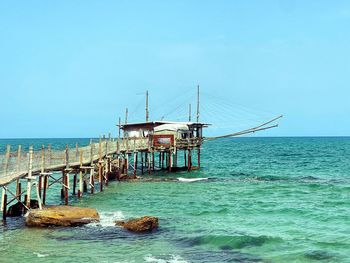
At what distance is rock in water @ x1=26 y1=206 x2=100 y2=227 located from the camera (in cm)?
2172

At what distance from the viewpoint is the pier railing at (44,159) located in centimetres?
2312

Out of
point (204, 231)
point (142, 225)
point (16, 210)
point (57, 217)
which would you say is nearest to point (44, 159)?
point (16, 210)

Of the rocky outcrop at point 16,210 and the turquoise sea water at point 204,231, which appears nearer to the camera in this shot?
the turquoise sea water at point 204,231

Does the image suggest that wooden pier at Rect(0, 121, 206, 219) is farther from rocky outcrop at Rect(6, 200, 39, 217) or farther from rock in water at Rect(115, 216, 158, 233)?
rock in water at Rect(115, 216, 158, 233)

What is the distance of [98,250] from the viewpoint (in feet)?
59.5

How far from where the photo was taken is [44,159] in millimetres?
26047

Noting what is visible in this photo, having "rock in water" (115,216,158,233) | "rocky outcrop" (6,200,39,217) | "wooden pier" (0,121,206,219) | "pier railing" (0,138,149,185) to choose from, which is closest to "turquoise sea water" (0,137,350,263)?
"rock in water" (115,216,158,233)

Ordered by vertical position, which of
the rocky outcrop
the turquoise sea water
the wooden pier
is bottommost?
the turquoise sea water

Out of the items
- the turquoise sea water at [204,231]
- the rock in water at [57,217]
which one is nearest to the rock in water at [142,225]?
the turquoise sea water at [204,231]

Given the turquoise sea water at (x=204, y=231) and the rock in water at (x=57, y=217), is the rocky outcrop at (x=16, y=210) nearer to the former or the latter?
the turquoise sea water at (x=204, y=231)

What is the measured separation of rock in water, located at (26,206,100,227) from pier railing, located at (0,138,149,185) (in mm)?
2067

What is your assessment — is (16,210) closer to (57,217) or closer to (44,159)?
(44,159)

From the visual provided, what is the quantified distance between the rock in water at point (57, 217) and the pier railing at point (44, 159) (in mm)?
2067

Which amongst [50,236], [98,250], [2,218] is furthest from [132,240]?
[2,218]
